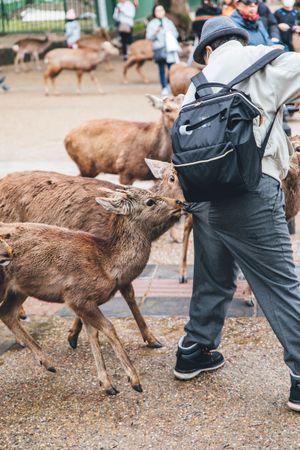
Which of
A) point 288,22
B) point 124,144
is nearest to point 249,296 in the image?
point 124,144

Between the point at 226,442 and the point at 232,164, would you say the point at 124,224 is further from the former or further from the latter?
the point at 226,442

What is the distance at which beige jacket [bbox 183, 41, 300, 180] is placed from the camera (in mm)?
4418

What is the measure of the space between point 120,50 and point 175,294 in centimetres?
2353

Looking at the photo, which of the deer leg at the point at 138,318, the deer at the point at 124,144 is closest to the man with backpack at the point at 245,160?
the deer leg at the point at 138,318

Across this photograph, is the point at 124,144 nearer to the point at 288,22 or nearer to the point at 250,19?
the point at 250,19

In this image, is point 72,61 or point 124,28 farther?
point 124,28

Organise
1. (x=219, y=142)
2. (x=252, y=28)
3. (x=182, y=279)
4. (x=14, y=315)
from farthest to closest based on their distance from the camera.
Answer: (x=252, y=28), (x=182, y=279), (x=14, y=315), (x=219, y=142)

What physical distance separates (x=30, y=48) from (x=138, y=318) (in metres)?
22.8

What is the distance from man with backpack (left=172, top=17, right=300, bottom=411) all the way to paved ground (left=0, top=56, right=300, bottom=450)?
39 cm

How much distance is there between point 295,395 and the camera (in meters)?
4.71

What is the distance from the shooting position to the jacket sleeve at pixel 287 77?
439 centimetres

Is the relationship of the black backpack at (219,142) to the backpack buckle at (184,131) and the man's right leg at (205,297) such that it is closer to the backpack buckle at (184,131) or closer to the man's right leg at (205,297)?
the backpack buckle at (184,131)

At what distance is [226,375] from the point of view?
5277 millimetres

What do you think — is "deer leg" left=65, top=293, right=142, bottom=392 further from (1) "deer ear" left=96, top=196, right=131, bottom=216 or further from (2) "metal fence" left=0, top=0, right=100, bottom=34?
(2) "metal fence" left=0, top=0, right=100, bottom=34
